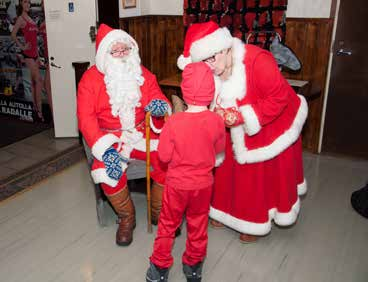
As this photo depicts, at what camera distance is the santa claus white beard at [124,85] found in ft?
9.18

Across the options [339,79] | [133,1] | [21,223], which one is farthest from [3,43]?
[339,79]

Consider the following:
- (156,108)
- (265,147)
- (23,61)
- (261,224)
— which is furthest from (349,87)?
(23,61)

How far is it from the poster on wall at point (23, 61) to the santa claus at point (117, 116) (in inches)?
96.5

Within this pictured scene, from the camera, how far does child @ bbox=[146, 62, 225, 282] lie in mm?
2049

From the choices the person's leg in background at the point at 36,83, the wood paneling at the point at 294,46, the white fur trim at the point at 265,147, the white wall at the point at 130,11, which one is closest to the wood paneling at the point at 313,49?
the wood paneling at the point at 294,46

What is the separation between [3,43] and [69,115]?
4.91 feet

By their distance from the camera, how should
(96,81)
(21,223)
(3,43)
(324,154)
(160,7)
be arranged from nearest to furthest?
1. (96,81)
2. (21,223)
3. (324,154)
4. (160,7)
5. (3,43)

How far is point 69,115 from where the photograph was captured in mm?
4656

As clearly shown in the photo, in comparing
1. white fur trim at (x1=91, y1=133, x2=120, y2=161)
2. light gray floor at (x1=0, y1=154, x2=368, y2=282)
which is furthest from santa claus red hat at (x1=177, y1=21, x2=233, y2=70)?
light gray floor at (x1=0, y1=154, x2=368, y2=282)

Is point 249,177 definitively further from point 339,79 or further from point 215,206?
point 339,79

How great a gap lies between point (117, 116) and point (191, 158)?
960 mm

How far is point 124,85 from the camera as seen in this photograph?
9.30 feet

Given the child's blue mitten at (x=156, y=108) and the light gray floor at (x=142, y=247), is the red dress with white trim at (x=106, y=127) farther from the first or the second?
the light gray floor at (x=142, y=247)

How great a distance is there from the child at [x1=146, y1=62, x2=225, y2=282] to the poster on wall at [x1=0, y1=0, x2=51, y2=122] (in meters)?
3.38
